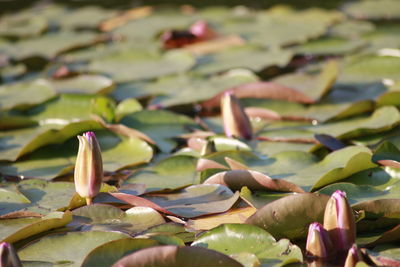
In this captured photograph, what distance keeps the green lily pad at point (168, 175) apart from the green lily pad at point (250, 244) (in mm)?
496

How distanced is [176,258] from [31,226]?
0.44m

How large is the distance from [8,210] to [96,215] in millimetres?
302

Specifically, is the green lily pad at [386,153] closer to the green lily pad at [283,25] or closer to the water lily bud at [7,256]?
the water lily bud at [7,256]

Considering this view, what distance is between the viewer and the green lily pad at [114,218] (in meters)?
1.74

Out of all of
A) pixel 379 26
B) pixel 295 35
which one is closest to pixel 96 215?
pixel 295 35

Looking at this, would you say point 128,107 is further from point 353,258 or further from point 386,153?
point 353,258

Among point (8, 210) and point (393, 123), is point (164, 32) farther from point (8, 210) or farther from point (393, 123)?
point (8, 210)

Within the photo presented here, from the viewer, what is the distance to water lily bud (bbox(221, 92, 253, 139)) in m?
2.40

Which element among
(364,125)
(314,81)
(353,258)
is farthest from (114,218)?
(314,81)

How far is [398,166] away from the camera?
1.94 metres

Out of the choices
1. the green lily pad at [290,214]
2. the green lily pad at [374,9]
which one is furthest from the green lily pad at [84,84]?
the green lily pad at [374,9]

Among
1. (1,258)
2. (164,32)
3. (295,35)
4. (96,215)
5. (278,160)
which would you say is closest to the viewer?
(1,258)

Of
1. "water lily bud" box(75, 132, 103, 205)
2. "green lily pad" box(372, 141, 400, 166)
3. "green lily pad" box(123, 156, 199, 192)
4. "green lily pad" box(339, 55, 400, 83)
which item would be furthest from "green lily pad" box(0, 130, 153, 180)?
"green lily pad" box(339, 55, 400, 83)

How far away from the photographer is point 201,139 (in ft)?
7.92
